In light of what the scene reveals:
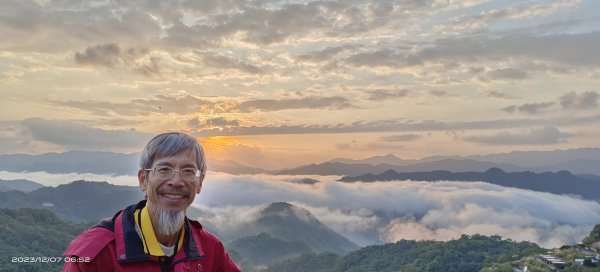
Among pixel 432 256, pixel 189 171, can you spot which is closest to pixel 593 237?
pixel 432 256

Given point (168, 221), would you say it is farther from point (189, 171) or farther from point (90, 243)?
point (90, 243)

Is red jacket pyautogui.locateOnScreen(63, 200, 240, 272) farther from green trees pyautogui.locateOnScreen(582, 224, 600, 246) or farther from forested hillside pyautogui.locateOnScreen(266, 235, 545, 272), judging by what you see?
forested hillside pyautogui.locateOnScreen(266, 235, 545, 272)

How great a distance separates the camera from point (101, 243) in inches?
152

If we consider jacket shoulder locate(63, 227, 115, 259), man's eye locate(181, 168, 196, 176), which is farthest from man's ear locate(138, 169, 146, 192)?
jacket shoulder locate(63, 227, 115, 259)

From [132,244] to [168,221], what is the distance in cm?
44

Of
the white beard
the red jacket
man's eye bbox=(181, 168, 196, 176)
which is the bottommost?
the red jacket

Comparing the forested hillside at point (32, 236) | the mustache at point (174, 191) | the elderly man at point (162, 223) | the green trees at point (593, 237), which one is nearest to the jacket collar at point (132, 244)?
the elderly man at point (162, 223)

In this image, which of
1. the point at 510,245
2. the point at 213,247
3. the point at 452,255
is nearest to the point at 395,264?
the point at 452,255

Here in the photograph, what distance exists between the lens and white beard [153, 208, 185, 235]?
434 cm

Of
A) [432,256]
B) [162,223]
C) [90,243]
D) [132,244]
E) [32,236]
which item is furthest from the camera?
[432,256]

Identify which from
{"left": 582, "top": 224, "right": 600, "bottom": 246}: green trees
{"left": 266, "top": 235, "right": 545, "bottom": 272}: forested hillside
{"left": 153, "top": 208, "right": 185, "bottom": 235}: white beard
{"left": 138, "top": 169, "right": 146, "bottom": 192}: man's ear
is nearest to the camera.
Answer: {"left": 153, "top": 208, "right": 185, "bottom": 235}: white beard

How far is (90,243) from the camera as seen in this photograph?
12.5 feet

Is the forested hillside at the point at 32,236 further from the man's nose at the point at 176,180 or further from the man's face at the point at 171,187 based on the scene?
the man's nose at the point at 176,180

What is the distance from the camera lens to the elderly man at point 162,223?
395 cm
